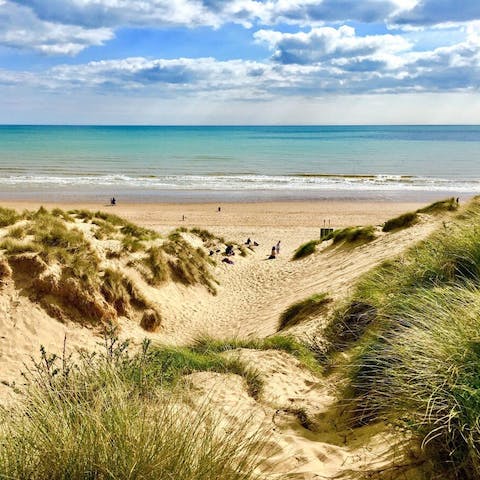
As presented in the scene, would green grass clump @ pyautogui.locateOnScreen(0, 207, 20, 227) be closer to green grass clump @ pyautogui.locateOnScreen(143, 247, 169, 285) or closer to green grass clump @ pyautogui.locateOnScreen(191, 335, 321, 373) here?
green grass clump @ pyautogui.locateOnScreen(143, 247, 169, 285)

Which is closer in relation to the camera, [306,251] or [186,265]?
[186,265]

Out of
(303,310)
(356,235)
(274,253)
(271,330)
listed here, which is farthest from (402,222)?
(271,330)

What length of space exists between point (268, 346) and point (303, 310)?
8.80 ft

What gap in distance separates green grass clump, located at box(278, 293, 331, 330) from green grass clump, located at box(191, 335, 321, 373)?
1.84 m

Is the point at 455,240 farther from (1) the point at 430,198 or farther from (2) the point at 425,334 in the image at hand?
(1) the point at 430,198

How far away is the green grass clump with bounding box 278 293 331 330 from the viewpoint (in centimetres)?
962

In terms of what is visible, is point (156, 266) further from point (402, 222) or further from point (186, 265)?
point (402, 222)

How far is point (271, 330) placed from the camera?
10.3 meters

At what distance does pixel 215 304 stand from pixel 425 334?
10.5m

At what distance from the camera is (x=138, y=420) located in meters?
3.17

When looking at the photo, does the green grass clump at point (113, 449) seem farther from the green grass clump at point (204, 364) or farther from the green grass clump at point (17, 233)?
the green grass clump at point (17, 233)

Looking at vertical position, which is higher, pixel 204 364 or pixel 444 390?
pixel 444 390

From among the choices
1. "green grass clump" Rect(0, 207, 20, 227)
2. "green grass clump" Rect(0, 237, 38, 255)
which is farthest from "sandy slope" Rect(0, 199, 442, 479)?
"green grass clump" Rect(0, 207, 20, 227)

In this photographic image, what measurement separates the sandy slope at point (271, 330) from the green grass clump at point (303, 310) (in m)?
0.31
